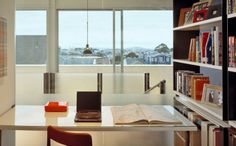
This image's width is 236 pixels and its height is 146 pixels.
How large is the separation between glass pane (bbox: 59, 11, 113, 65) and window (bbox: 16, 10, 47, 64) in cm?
24

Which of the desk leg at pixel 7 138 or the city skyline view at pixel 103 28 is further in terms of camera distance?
the city skyline view at pixel 103 28

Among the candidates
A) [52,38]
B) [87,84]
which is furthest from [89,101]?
[52,38]

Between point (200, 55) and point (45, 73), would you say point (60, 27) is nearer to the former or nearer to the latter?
point (45, 73)

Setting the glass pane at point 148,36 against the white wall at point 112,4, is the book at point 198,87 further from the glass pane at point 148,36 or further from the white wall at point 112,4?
the white wall at point 112,4

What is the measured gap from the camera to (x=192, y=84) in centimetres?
279

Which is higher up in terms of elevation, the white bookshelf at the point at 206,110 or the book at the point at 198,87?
the book at the point at 198,87

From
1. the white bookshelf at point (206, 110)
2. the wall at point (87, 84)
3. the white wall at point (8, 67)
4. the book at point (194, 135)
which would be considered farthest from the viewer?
the wall at point (87, 84)

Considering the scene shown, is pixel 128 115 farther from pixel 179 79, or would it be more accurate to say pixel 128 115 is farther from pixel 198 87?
pixel 179 79

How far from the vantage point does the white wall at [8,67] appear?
269cm

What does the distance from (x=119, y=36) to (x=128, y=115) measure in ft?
6.67

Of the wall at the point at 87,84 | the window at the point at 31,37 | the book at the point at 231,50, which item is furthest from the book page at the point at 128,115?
the window at the point at 31,37

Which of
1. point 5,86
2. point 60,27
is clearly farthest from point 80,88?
point 5,86

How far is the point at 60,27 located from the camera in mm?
4406

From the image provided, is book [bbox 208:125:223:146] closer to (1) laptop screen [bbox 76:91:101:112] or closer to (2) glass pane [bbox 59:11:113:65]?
(1) laptop screen [bbox 76:91:101:112]
